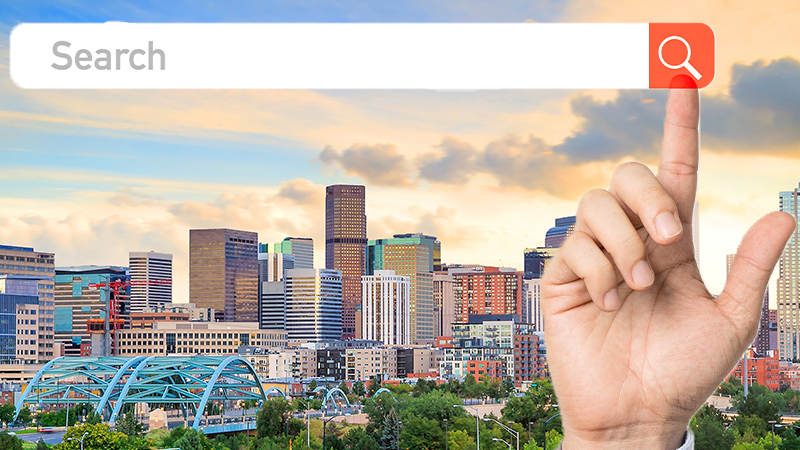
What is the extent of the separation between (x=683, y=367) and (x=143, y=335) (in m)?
162

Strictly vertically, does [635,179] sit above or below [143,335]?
above

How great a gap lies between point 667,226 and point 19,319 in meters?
162

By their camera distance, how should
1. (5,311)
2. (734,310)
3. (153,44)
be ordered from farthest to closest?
(5,311)
(153,44)
(734,310)

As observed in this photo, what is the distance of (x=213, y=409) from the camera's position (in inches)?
3925

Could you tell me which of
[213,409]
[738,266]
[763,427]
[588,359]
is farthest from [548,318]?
[213,409]

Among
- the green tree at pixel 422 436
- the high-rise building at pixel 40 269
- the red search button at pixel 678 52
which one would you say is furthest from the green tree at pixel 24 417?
the red search button at pixel 678 52

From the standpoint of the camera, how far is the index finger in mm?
3066

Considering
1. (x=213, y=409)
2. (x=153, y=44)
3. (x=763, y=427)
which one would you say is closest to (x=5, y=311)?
(x=213, y=409)

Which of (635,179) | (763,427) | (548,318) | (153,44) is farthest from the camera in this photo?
(763,427)

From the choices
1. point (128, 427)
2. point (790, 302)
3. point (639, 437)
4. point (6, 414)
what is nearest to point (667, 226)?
point (639, 437)

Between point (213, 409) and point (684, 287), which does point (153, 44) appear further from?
point (213, 409)

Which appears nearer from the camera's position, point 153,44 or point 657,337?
point 657,337

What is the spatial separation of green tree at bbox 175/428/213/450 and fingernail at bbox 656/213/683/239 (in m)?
51.8

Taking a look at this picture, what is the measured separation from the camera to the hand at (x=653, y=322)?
2.96m
